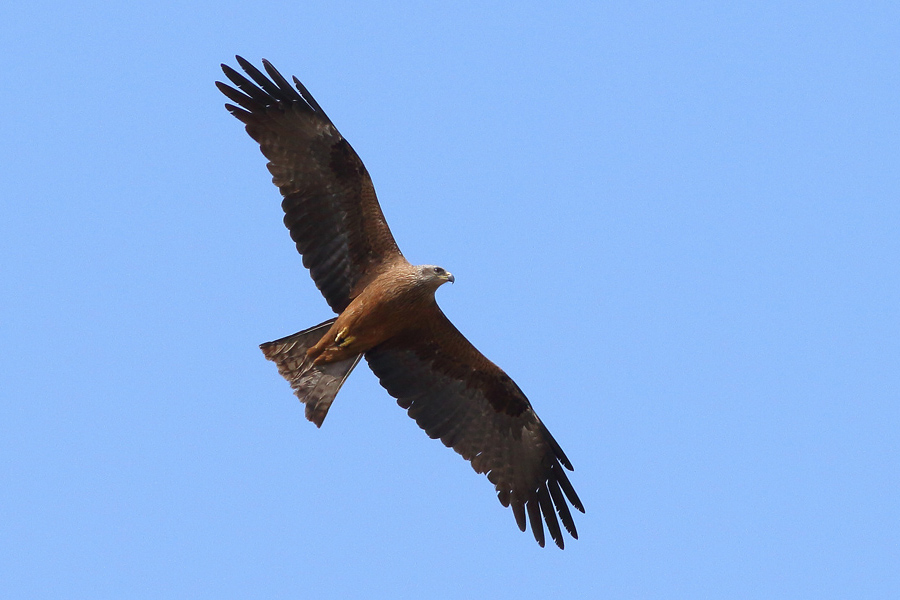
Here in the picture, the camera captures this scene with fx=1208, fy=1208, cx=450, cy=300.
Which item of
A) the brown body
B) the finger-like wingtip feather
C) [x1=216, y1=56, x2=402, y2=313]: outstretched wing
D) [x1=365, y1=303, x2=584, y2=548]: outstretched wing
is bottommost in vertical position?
the finger-like wingtip feather

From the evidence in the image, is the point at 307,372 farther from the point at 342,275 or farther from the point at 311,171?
the point at 311,171

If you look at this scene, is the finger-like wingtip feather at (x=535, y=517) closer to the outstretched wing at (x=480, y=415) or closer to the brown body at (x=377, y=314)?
the outstretched wing at (x=480, y=415)

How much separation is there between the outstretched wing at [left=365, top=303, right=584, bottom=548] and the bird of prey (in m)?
0.02

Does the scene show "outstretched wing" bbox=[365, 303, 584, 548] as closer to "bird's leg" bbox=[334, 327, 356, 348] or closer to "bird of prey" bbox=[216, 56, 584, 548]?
"bird of prey" bbox=[216, 56, 584, 548]

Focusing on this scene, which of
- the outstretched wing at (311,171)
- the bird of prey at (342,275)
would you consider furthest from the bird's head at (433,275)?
the outstretched wing at (311,171)

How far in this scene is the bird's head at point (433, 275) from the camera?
12.4 meters

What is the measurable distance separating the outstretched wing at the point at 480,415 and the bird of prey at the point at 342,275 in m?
0.02

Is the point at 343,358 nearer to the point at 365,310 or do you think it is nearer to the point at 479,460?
the point at 365,310

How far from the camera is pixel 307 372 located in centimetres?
1289

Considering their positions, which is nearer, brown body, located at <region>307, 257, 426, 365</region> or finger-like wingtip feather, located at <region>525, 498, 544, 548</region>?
brown body, located at <region>307, 257, 426, 365</region>

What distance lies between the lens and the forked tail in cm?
1285

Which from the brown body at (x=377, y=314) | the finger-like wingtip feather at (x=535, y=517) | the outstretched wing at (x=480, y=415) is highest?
the brown body at (x=377, y=314)

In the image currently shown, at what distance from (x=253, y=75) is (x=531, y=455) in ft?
17.1

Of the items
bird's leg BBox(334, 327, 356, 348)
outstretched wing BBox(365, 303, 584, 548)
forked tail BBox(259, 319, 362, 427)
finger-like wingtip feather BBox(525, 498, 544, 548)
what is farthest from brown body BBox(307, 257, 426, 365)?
finger-like wingtip feather BBox(525, 498, 544, 548)
